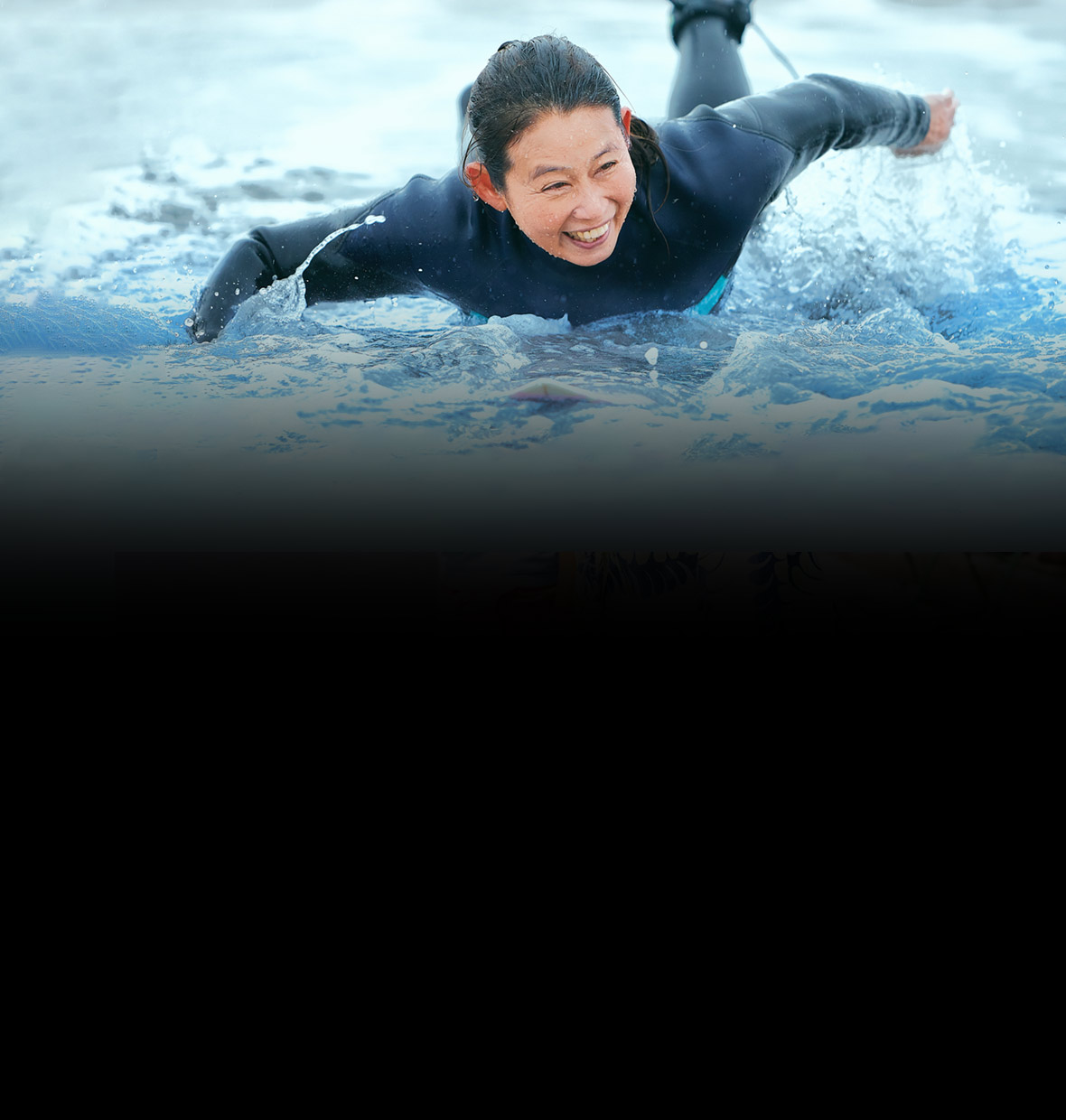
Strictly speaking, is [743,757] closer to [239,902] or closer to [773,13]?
[239,902]

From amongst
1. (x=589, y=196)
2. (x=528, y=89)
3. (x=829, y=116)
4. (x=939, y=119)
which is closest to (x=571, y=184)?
(x=589, y=196)

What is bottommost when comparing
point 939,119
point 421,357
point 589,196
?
point 421,357

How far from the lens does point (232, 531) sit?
1386 mm

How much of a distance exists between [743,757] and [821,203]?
2.72ft

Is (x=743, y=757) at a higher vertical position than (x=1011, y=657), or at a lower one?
lower

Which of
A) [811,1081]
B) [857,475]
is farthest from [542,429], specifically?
[811,1081]

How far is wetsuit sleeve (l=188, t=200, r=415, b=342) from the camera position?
1.41 metres

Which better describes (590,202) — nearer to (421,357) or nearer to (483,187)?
(483,187)

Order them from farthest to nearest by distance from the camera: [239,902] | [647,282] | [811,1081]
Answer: [647,282] < [239,902] < [811,1081]

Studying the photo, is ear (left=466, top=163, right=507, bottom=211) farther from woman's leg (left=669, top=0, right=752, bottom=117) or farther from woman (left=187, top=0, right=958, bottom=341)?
woman's leg (left=669, top=0, right=752, bottom=117)

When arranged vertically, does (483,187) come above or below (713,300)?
above

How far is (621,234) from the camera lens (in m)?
1.45

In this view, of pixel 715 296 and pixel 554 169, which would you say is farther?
pixel 715 296

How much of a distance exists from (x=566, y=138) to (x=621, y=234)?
159 millimetres
